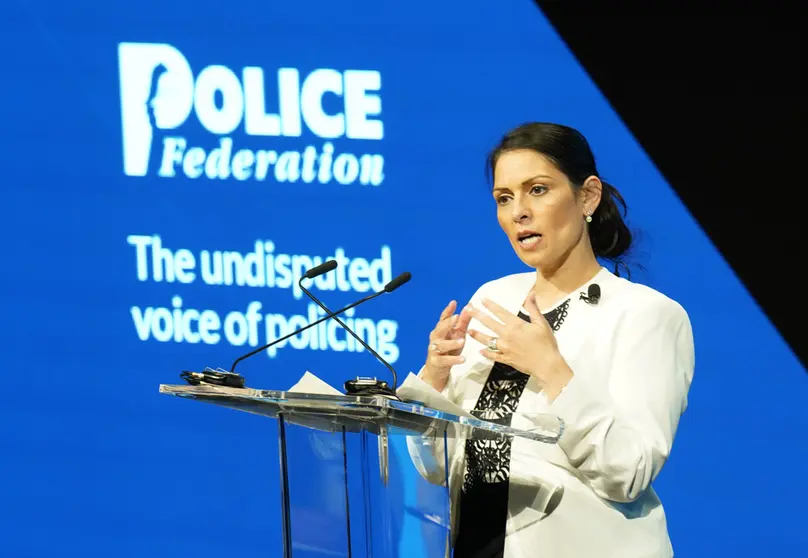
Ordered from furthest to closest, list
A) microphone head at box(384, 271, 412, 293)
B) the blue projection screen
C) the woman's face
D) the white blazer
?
the blue projection screen
the woman's face
microphone head at box(384, 271, 412, 293)
the white blazer

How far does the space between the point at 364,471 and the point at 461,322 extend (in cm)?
39

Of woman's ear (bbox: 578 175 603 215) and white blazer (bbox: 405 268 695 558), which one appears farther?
woman's ear (bbox: 578 175 603 215)

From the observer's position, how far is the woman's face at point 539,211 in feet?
7.58

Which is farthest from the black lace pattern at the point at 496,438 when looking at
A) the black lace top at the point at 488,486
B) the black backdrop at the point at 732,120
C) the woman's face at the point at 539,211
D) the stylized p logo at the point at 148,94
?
the stylized p logo at the point at 148,94

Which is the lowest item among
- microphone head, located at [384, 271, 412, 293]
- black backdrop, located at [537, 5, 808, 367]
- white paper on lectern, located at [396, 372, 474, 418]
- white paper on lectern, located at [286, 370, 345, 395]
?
white paper on lectern, located at [396, 372, 474, 418]

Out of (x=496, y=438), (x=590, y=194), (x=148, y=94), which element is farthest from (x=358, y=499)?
(x=148, y=94)

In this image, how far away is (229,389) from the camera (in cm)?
199

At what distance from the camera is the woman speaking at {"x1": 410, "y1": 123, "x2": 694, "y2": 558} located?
202 centimetres

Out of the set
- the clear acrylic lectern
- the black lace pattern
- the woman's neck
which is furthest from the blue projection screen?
the clear acrylic lectern

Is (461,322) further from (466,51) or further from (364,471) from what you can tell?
(466,51)

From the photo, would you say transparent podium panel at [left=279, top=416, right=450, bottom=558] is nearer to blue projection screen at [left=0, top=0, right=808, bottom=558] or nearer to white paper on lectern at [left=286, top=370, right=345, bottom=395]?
white paper on lectern at [left=286, top=370, right=345, bottom=395]

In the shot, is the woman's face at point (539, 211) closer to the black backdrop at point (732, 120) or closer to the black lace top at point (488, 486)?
the black lace top at point (488, 486)

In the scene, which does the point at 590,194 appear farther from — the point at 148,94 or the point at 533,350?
the point at 148,94

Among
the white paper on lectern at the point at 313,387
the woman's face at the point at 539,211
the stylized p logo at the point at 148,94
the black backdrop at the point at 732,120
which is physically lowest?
the white paper on lectern at the point at 313,387
